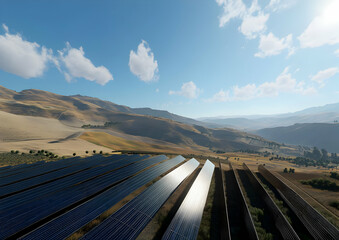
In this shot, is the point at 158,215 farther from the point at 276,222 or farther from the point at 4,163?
the point at 4,163

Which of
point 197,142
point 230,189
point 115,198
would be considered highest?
point 115,198

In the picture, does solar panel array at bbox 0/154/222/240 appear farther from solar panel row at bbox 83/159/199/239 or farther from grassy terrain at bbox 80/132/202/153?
grassy terrain at bbox 80/132/202/153

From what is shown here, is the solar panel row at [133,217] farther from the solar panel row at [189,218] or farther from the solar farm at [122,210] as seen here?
the solar panel row at [189,218]

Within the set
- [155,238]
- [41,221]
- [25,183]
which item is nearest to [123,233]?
[155,238]

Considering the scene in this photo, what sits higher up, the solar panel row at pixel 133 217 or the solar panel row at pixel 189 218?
the solar panel row at pixel 133 217

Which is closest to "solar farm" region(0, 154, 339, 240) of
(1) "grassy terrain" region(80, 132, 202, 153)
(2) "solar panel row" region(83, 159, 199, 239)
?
(2) "solar panel row" region(83, 159, 199, 239)

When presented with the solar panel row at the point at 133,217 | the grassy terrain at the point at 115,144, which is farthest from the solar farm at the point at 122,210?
A: the grassy terrain at the point at 115,144

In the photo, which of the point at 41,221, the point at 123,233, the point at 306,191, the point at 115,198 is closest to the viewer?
the point at 123,233
